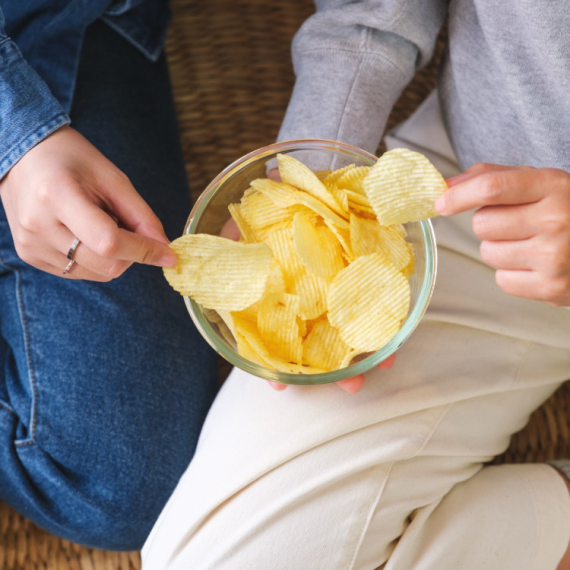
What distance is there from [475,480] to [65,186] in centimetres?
57

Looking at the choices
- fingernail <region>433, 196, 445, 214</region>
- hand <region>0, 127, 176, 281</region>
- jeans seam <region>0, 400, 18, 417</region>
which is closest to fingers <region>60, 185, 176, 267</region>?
hand <region>0, 127, 176, 281</region>

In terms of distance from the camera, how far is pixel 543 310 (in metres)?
0.68

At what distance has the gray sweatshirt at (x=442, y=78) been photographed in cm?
57

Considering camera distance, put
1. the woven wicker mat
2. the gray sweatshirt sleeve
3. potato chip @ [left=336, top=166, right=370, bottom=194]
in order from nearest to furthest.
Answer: potato chip @ [left=336, top=166, right=370, bottom=194] < the gray sweatshirt sleeve < the woven wicker mat

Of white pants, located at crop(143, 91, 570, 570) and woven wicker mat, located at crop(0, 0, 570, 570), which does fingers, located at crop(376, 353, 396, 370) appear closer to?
white pants, located at crop(143, 91, 570, 570)

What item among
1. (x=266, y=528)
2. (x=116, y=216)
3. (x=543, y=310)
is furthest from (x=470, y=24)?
(x=266, y=528)

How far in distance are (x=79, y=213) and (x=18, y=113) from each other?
157mm

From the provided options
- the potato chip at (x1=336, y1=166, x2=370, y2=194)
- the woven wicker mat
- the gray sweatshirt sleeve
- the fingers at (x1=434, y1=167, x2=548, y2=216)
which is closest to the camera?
the fingers at (x1=434, y1=167, x2=548, y2=216)

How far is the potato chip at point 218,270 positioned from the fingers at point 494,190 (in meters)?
0.15

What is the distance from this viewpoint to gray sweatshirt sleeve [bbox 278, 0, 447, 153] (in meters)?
0.65

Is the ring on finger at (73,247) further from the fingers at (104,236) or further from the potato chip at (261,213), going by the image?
the potato chip at (261,213)

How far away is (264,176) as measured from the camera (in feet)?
2.06

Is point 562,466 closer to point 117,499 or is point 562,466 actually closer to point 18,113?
point 117,499

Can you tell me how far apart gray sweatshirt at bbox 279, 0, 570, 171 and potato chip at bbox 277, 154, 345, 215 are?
16 cm
